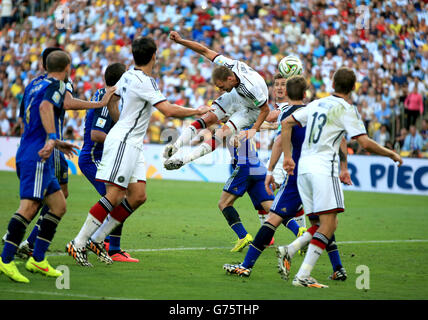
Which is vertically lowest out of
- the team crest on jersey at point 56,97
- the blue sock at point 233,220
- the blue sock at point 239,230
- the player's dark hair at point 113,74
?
the blue sock at point 239,230

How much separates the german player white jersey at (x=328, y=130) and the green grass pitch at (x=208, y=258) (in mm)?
1323

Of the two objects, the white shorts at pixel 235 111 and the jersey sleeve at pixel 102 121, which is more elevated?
the white shorts at pixel 235 111

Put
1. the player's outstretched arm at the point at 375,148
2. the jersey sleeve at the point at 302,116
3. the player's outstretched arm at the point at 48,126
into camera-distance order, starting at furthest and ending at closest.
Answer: the jersey sleeve at the point at 302,116
the player's outstretched arm at the point at 48,126
the player's outstretched arm at the point at 375,148

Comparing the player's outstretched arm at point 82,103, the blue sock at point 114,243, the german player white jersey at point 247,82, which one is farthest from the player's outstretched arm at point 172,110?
the blue sock at point 114,243

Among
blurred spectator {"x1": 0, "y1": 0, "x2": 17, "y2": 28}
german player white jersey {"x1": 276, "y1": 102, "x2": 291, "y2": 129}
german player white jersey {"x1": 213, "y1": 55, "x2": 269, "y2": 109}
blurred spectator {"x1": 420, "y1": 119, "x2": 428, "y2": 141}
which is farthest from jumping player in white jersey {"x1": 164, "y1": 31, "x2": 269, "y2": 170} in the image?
blurred spectator {"x1": 0, "y1": 0, "x2": 17, "y2": 28}

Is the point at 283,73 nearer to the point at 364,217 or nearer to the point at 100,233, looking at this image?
the point at 100,233

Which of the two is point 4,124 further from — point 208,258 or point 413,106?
point 208,258

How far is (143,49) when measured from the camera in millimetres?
8289

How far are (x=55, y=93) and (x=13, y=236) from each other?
5.25ft

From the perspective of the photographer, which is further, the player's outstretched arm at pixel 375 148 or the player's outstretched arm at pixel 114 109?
the player's outstretched arm at pixel 114 109

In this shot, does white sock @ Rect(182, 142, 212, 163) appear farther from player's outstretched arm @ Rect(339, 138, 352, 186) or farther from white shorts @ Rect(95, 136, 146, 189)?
player's outstretched arm @ Rect(339, 138, 352, 186)

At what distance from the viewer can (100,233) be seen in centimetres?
886

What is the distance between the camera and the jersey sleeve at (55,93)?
7.61 metres

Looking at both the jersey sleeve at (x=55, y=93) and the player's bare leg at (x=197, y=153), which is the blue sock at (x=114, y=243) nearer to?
the player's bare leg at (x=197, y=153)
